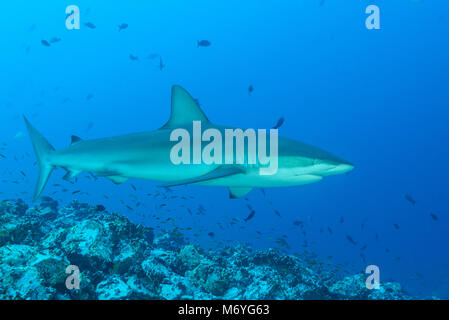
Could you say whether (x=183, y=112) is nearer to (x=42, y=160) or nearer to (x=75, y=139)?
(x=75, y=139)

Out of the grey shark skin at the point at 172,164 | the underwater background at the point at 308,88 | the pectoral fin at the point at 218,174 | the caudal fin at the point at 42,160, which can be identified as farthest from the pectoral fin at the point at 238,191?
the underwater background at the point at 308,88

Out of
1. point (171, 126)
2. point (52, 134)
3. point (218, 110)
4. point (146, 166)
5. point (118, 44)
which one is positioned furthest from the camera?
point (52, 134)

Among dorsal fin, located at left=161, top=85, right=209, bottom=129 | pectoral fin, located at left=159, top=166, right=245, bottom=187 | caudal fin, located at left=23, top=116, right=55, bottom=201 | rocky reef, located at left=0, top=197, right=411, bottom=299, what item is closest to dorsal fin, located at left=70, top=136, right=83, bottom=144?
caudal fin, located at left=23, top=116, right=55, bottom=201

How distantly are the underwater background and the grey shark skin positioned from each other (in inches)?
2193

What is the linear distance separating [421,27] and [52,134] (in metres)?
122

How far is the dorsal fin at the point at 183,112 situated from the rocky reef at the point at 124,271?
208 centimetres

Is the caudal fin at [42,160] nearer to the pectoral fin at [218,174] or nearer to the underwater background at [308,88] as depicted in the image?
the pectoral fin at [218,174]

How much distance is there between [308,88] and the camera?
97.3m

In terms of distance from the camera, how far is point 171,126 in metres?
5.81

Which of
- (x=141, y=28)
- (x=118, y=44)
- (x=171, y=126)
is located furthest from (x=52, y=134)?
(x=171, y=126)

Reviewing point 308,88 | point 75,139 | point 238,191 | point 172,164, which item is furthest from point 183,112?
point 308,88

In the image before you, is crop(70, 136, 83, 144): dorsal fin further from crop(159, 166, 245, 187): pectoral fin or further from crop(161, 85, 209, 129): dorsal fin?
crop(159, 166, 245, 187): pectoral fin
